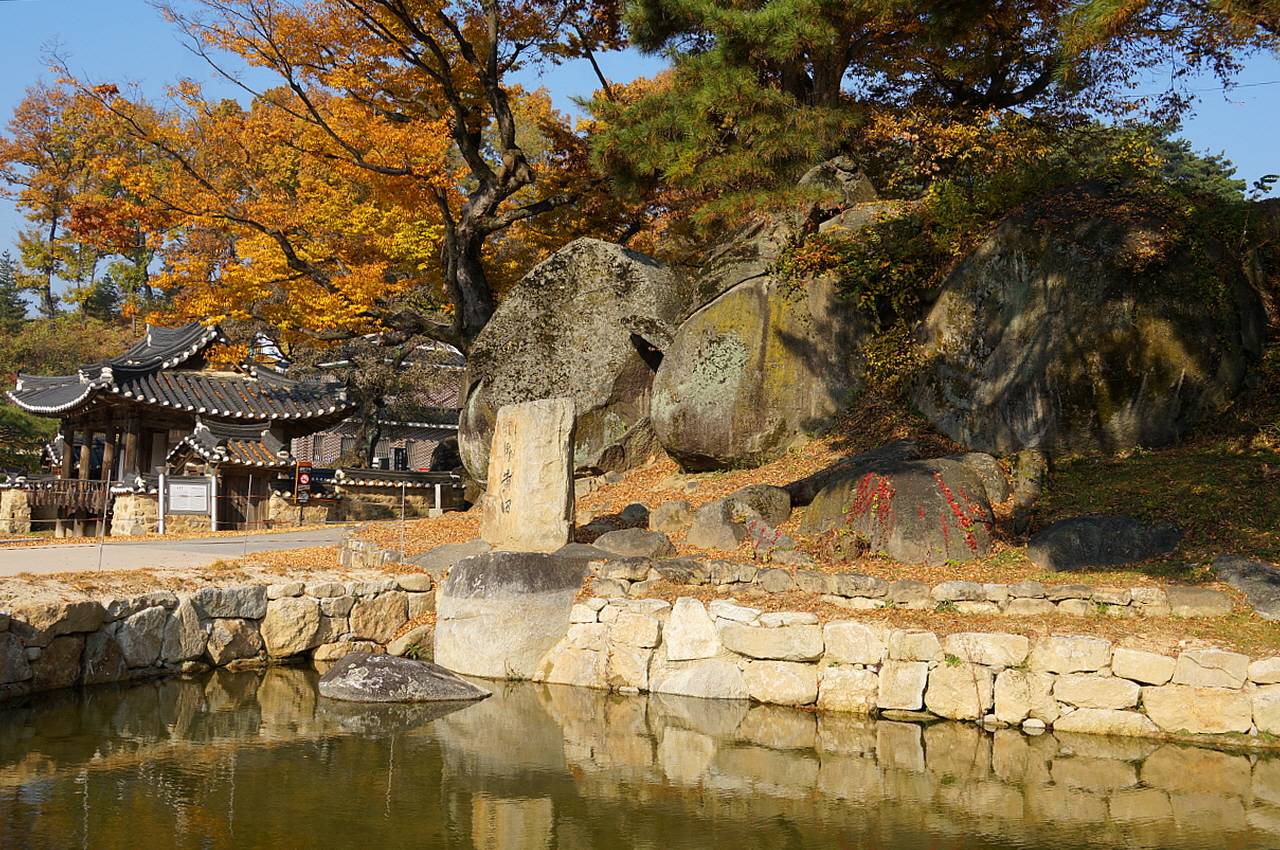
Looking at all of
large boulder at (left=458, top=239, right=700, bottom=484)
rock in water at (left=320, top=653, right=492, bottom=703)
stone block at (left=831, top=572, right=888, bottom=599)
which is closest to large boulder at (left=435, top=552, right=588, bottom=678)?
rock in water at (left=320, top=653, right=492, bottom=703)

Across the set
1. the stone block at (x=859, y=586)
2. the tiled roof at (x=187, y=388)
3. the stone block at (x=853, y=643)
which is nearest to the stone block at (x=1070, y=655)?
the stone block at (x=853, y=643)

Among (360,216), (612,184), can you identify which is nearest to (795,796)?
(612,184)

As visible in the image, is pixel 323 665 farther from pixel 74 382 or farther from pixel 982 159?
pixel 74 382

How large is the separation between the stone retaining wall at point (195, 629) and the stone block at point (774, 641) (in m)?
4.10

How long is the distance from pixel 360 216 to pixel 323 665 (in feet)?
47.9

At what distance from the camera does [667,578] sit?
9641 mm

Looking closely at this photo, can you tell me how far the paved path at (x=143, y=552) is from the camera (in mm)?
12125

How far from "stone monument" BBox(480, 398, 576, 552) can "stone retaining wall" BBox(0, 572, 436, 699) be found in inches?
51.2

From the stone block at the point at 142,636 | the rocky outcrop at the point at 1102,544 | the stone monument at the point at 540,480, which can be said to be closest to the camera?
the stone block at the point at 142,636

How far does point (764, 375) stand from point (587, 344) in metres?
3.84

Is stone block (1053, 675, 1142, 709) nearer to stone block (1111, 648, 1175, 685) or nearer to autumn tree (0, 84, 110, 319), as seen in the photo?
stone block (1111, 648, 1175, 685)

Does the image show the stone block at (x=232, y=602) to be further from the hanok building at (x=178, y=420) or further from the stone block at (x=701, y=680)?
the hanok building at (x=178, y=420)

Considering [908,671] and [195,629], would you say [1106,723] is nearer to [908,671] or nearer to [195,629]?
[908,671]

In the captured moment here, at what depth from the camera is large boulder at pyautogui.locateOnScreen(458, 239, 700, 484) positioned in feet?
53.9
